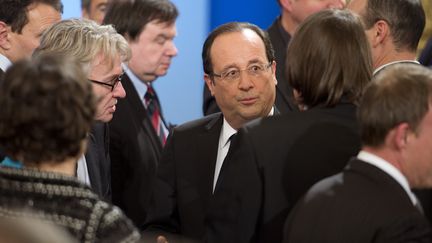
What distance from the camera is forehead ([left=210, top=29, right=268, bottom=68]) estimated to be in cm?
344

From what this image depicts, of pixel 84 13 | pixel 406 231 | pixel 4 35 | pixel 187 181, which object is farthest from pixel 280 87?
pixel 406 231

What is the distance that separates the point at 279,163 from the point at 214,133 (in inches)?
25.5

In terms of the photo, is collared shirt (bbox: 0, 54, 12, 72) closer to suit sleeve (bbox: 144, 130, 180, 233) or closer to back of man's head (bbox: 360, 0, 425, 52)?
suit sleeve (bbox: 144, 130, 180, 233)

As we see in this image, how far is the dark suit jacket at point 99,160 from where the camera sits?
Result: 331 centimetres

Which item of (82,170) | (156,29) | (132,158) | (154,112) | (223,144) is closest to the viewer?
(82,170)

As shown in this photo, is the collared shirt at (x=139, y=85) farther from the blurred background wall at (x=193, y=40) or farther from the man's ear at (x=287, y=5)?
the blurred background wall at (x=193, y=40)

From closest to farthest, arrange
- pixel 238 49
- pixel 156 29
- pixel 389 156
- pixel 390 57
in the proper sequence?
pixel 389 156 → pixel 238 49 → pixel 390 57 → pixel 156 29

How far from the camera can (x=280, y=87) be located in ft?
14.4

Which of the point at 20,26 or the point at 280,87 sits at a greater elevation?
the point at 20,26

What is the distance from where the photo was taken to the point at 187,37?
689cm

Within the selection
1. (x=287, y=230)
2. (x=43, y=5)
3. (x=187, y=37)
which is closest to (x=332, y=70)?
(x=287, y=230)

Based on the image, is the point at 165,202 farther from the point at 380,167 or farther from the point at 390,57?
the point at 380,167

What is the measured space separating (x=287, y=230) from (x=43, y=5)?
1926mm

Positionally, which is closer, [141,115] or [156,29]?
[141,115]
